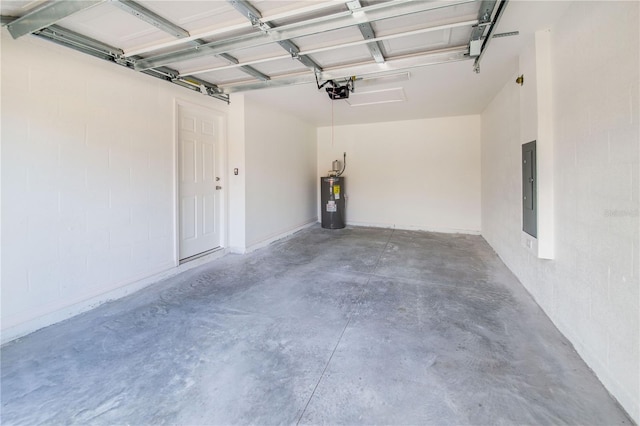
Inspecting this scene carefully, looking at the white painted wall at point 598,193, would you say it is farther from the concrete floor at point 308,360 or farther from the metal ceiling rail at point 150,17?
the metal ceiling rail at point 150,17

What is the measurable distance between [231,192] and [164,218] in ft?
4.11

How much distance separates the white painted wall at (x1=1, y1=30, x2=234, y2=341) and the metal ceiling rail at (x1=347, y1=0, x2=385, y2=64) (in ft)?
7.77

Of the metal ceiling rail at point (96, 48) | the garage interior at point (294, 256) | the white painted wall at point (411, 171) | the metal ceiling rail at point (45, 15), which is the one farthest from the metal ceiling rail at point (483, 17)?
the white painted wall at point (411, 171)

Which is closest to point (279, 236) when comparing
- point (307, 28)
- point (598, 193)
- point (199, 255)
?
point (199, 255)

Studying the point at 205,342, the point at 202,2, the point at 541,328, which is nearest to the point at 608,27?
the point at 541,328

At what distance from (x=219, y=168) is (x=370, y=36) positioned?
2857 millimetres

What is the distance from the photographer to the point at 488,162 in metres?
4.77

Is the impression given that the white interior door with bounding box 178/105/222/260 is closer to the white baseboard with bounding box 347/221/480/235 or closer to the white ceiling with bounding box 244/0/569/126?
the white ceiling with bounding box 244/0/569/126

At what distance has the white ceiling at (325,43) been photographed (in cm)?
201

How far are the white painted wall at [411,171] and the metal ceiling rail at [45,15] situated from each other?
5.24 m

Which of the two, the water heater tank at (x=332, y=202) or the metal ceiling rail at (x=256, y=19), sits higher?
the metal ceiling rail at (x=256, y=19)

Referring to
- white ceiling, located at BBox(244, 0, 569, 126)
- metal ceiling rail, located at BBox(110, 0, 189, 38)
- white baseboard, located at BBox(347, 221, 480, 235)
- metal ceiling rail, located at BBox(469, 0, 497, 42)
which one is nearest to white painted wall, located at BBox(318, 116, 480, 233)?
white baseboard, located at BBox(347, 221, 480, 235)

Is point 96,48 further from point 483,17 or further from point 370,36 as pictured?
point 483,17

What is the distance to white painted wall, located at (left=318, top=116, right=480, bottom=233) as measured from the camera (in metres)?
5.67
